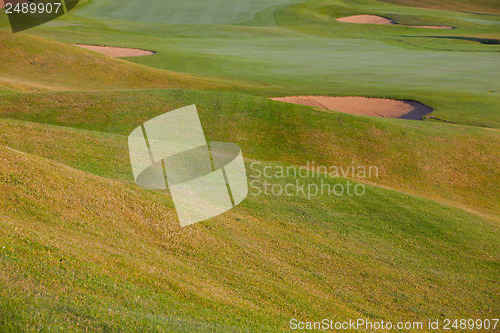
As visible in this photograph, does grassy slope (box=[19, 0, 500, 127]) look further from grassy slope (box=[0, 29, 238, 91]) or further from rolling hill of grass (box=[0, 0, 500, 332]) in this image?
grassy slope (box=[0, 29, 238, 91])

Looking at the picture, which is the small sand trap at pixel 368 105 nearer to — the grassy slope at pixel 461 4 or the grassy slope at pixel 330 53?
the grassy slope at pixel 330 53

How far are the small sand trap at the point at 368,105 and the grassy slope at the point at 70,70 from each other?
8.92 m

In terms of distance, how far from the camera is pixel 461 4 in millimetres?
145875

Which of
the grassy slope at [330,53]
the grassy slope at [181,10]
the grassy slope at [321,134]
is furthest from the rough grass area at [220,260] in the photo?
the grassy slope at [181,10]

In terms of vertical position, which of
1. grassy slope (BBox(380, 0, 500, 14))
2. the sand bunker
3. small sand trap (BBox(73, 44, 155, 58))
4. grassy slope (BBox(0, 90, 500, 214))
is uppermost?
grassy slope (BBox(380, 0, 500, 14))

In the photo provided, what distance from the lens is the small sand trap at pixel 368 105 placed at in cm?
3894

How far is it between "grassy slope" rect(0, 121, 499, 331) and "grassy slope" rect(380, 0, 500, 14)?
137 meters

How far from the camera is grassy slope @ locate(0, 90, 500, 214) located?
28156 mm

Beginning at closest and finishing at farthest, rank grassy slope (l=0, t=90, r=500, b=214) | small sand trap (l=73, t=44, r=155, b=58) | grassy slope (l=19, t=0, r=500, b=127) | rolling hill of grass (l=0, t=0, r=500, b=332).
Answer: rolling hill of grass (l=0, t=0, r=500, b=332)
grassy slope (l=0, t=90, r=500, b=214)
grassy slope (l=19, t=0, r=500, b=127)
small sand trap (l=73, t=44, r=155, b=58)

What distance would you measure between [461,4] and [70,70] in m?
139

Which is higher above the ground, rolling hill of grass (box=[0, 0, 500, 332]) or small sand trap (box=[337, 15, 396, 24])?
small sand trap (box=[337, 15, 396, 24])

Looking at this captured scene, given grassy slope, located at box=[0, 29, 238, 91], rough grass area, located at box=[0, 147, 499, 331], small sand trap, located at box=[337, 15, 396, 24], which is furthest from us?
small sand trap, located at box=[337, 15, 396, 24]

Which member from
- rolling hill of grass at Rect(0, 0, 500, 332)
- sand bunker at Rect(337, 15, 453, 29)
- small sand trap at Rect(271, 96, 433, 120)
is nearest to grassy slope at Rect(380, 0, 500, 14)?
sand bunker at Rect(337, 15, 453, 29)

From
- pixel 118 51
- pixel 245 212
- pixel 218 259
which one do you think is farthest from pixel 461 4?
pixel 218 259
